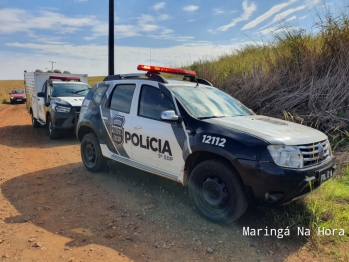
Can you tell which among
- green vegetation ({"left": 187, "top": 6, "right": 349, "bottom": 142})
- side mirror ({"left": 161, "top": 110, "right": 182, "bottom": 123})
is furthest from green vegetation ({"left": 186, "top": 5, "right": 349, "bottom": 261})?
side mirror ({"left": 161, "top": 110, "right": 182, "bottom": 123})

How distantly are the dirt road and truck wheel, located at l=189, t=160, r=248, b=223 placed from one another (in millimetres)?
177

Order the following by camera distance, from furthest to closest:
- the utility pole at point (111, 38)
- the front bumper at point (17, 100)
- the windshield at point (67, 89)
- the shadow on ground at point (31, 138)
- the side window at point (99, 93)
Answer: the front bumper at point (17, 100), the utility pole at point (111, 38), the windshield at point (67, 89), the shadow on ground at point (31, 138), the side window at point (99, 93)

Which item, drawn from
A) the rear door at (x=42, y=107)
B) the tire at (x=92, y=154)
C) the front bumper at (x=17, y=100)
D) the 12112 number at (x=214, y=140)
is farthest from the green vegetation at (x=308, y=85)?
the front bumper at (x=17, y=100)

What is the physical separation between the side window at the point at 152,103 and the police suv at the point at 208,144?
0.02 metres

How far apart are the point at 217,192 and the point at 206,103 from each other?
1353 millimetres

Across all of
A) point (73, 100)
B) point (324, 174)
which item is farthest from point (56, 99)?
point (324, 174)

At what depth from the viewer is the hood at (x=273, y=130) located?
3.18 m

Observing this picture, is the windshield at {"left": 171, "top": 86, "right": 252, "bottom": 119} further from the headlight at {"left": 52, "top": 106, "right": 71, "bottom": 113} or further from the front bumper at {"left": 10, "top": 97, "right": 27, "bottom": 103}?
the front bumper at {"left": 10, "top": 97, "right": 27, "bottom": 103}

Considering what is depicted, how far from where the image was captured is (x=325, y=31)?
7.64m

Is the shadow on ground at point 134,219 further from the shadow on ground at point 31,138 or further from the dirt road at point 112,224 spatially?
the shadow on ground at point 31,138

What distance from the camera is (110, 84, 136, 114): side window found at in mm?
4730

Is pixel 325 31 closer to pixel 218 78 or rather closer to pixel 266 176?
pixel 218 78

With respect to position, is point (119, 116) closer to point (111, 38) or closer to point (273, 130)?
point (273, 130)

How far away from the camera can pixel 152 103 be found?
4.36 m
